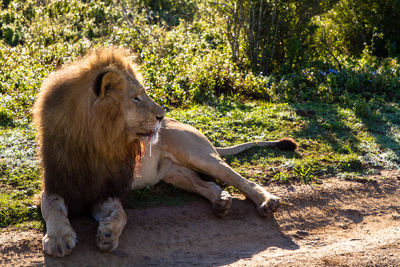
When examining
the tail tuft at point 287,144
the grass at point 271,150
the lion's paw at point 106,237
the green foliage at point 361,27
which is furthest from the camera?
the green foliage at point 361,27

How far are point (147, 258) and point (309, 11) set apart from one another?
20.7 feet

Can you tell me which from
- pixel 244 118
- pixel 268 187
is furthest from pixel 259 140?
pixel 268 187

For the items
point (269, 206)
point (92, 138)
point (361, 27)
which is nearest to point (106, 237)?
point (92, 138)

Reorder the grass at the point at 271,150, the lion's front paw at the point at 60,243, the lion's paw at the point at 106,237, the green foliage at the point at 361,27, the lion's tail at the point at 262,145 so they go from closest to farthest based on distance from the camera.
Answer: the lion's front paw at the point at 60,243
the lion's paw at the point at 106,237
the grass at the point at 271,150
the lion's tail at the point at 262,145
the green foliage at the point at 361,27

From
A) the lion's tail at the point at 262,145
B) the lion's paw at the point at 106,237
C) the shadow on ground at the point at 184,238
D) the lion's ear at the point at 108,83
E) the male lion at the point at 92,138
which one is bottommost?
the shadow on ground at the point at 184,238

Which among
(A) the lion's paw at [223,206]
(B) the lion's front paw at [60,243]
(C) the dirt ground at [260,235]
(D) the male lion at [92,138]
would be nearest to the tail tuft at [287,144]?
(C) the dirt ground at [260,235]

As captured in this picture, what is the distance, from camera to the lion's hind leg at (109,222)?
3.27m

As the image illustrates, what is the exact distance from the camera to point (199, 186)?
4434mm

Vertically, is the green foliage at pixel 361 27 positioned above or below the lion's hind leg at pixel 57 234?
above

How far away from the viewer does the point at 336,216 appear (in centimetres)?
439

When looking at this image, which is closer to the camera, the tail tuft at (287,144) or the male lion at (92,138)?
the male lion at (92,138)

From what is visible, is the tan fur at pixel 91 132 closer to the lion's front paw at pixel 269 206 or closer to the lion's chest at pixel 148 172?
the lion's chest at pixel 148 172

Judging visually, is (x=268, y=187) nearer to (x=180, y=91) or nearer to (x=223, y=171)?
(x=223, y=171)

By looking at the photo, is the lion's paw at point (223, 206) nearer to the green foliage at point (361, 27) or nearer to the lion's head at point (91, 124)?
the lion's head at point (91, 124)
